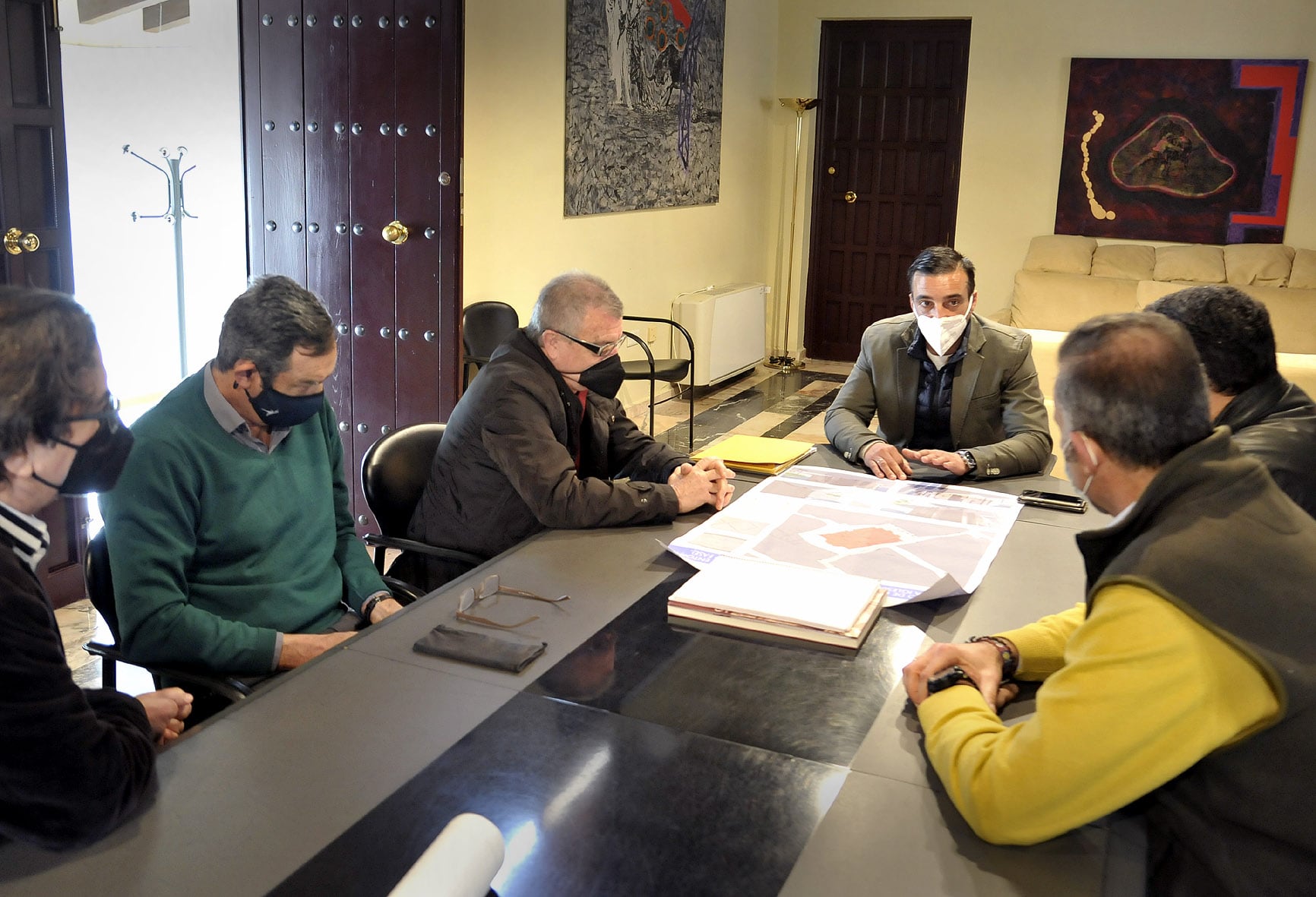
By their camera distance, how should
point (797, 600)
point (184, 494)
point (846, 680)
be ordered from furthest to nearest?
point (184, 494), point (797, 600), point (846, 680)

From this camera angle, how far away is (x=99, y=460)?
1.40 metres

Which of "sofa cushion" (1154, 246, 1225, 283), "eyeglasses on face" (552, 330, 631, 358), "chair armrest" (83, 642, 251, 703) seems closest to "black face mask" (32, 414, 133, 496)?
"chair armrest" (83, 642, 251, 703)

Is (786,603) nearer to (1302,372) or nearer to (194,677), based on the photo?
(194,677)

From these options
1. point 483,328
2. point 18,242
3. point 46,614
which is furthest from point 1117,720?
point 483,328

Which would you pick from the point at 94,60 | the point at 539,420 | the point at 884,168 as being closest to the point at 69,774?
the point at 539,420

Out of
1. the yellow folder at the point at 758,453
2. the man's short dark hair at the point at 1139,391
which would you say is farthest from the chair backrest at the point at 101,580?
the man's short dark hair at the point at 1139,391

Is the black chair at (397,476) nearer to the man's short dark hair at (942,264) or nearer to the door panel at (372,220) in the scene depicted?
the man's short dark hair at (942,264)

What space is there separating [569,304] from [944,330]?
1.15 meters

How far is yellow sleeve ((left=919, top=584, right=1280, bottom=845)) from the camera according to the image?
47.2 inches

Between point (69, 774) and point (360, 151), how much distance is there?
3247 millimetres

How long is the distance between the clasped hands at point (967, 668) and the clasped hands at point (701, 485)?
0.85m

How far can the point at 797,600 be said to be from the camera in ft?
6.08

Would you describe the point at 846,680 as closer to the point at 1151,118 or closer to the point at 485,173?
the point at 485,173

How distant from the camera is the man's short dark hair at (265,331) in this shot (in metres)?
2.07
